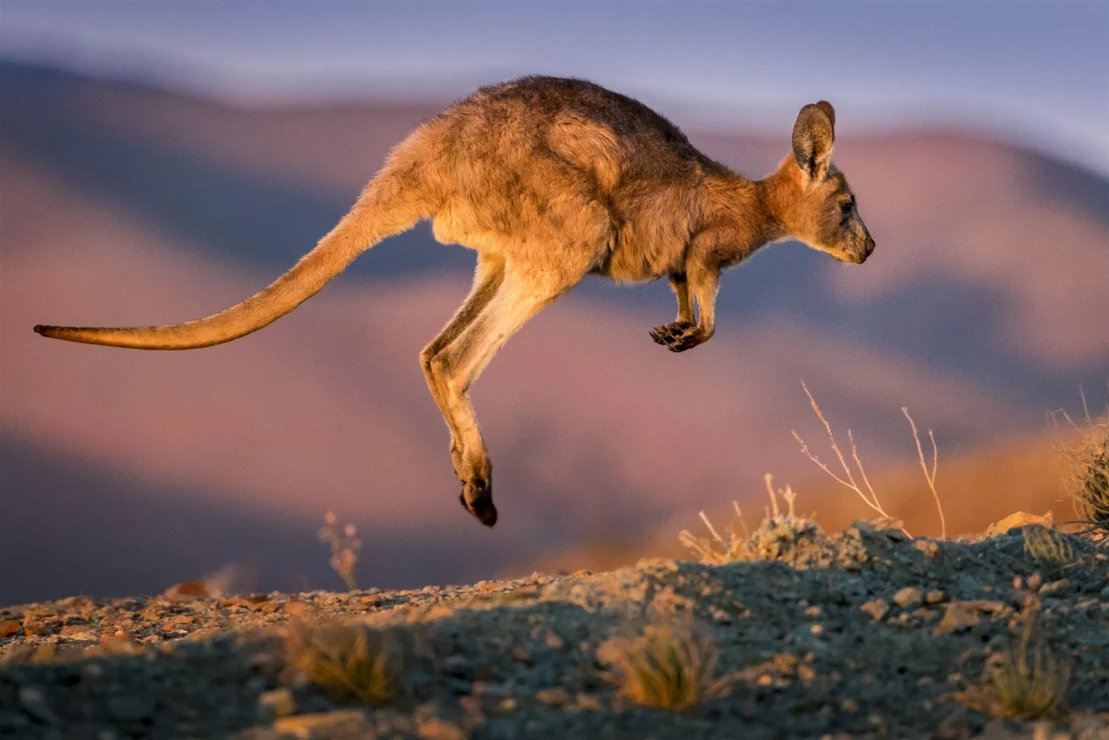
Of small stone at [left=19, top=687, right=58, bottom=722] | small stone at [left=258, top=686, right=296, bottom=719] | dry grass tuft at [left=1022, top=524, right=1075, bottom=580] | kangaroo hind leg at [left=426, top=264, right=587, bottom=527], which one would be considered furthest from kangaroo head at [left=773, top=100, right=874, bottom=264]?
small stone at [left=19, top=687, right=58, bottom=722]

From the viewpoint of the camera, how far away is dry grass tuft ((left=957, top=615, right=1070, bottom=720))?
479 centimetres

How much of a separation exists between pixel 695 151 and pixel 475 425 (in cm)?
309

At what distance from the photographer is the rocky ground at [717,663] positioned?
4.20m

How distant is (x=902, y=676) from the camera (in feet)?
16.8

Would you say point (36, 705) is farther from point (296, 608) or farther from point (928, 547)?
point (296, 608)

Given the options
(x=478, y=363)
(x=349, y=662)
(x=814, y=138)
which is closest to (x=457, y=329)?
(x=478, y=363)

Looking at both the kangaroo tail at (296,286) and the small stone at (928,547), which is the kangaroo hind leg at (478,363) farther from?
the small stone at (928,547)

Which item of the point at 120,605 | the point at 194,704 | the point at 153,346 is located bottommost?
the point at 194,704

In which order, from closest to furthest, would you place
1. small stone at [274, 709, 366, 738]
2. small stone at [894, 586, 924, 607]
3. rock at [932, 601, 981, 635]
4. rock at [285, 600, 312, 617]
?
small stone at [274, 709, 366, 738] < rock at [932, 601, 981, 635] < small stone at [894, 586, 924, 607] < rock at [285, 600, 312, 617]

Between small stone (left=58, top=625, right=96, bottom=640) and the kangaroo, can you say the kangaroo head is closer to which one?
the kangaroo

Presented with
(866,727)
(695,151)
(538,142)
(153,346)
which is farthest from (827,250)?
(866,727)

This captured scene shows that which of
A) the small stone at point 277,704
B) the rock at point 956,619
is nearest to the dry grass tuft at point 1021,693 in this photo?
the rock at point 956,619

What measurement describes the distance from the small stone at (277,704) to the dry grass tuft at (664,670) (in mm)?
1211

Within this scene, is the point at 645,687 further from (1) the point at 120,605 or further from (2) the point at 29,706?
(1) the point at 120,605
